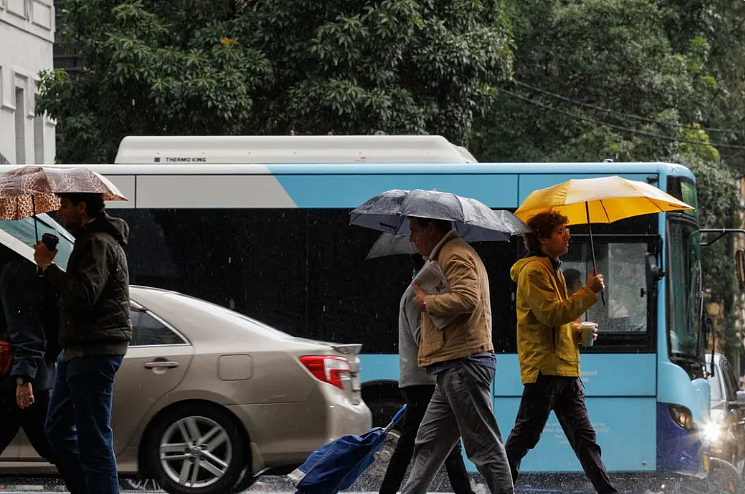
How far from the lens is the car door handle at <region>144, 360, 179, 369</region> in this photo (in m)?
9.12

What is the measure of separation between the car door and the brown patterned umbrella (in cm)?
157

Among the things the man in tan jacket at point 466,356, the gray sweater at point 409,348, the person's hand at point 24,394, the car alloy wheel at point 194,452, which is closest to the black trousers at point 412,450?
the gray sweater at point 409,348

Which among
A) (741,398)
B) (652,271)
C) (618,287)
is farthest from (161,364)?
(741,398)

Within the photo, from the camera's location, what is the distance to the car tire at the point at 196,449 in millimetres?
9141

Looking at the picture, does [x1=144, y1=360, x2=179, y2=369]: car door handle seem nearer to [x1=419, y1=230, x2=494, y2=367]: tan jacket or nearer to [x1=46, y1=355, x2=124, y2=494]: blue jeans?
[x1=46, y1=355, x2=124, y2=494]: blue jeans

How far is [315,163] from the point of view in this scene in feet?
39.1

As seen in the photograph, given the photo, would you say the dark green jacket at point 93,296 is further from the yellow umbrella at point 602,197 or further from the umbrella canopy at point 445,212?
the yellow umbrella at point 602,197

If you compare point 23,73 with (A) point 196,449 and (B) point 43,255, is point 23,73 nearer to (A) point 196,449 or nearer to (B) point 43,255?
(A) point 196,449

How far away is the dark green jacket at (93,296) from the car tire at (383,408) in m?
4.97

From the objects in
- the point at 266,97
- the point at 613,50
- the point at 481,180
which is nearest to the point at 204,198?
the point at 481,180

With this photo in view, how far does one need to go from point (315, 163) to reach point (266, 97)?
6913 mm

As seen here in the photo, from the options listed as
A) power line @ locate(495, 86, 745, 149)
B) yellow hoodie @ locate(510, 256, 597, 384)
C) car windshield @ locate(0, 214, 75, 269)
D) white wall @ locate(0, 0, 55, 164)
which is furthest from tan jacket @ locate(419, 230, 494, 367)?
white wall @ locate(0, 0, 55, 164)

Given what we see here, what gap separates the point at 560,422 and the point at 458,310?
129 cm

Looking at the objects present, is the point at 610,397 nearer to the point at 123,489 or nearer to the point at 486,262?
the point at 486,262
